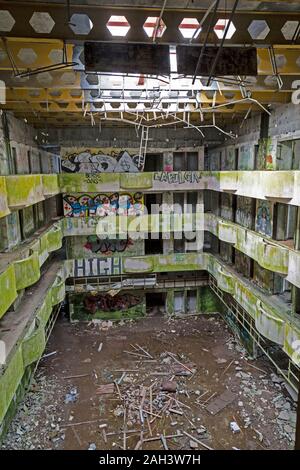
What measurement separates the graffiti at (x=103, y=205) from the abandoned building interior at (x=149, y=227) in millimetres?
70

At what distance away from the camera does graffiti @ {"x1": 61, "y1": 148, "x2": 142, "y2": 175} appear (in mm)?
16875

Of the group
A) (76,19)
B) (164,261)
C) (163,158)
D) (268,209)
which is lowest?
Result: (164,261)

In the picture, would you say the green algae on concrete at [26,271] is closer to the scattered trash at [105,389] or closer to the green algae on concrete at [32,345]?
the green algae on concrete at [32,345]

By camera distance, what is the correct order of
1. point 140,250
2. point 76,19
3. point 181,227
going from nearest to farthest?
1. point 76,19
2. point 181,227
3. point 140,250

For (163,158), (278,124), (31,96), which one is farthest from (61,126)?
(278,124)

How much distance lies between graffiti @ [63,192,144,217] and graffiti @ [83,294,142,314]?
4473 millimetres

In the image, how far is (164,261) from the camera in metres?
16.9

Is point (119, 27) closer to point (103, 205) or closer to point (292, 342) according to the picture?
point (292, 342)

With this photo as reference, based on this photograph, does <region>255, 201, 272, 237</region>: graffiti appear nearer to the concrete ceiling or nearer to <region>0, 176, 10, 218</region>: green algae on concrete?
the concrete ceiling

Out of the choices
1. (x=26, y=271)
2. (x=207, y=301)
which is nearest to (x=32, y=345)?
(x=26, y=271)

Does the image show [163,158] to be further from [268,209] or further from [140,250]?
[268,209]

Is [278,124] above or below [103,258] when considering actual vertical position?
above

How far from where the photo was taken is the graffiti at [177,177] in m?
15.8

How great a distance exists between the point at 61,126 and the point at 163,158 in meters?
5.50
